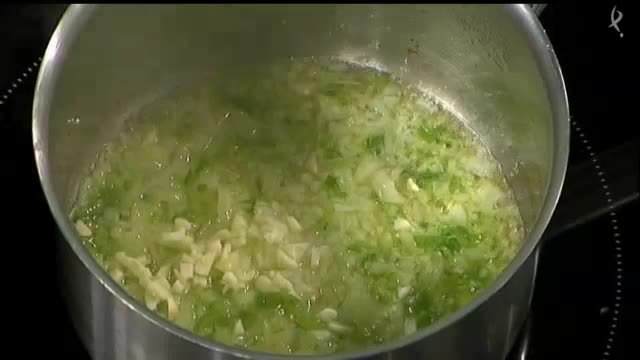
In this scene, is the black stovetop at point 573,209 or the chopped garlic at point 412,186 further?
the chopped garlic at point 412,186

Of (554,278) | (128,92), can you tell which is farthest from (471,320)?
(128,92)

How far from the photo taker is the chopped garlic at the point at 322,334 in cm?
104

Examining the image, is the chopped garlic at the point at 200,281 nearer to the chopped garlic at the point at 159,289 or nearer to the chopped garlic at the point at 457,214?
the chopped garlic at the point at 159,289

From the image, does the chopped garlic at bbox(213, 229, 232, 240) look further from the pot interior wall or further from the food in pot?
the pot interior wall

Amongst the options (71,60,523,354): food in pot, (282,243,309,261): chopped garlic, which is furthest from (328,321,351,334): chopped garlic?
(282,243,309,261): chopped garlic

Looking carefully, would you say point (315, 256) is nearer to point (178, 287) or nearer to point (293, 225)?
point (293, 225)

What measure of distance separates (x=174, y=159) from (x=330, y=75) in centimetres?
25

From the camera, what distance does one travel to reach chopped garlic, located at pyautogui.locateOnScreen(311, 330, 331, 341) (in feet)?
3.42

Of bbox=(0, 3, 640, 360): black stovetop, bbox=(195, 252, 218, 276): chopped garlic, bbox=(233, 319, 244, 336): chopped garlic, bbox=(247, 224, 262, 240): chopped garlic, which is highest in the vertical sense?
bbox=(0, 3, 640, 360): black stovetop

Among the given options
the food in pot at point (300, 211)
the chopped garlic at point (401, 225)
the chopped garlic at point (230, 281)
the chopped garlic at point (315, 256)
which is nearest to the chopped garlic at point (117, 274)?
the food in pot at point (300, 211)

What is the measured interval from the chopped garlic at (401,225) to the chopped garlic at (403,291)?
0.33ft

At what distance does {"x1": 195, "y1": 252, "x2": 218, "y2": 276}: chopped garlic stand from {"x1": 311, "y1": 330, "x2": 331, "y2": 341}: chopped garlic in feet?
0.46

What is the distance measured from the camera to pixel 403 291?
3.62ft

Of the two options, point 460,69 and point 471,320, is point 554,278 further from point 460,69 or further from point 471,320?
point 460,69
